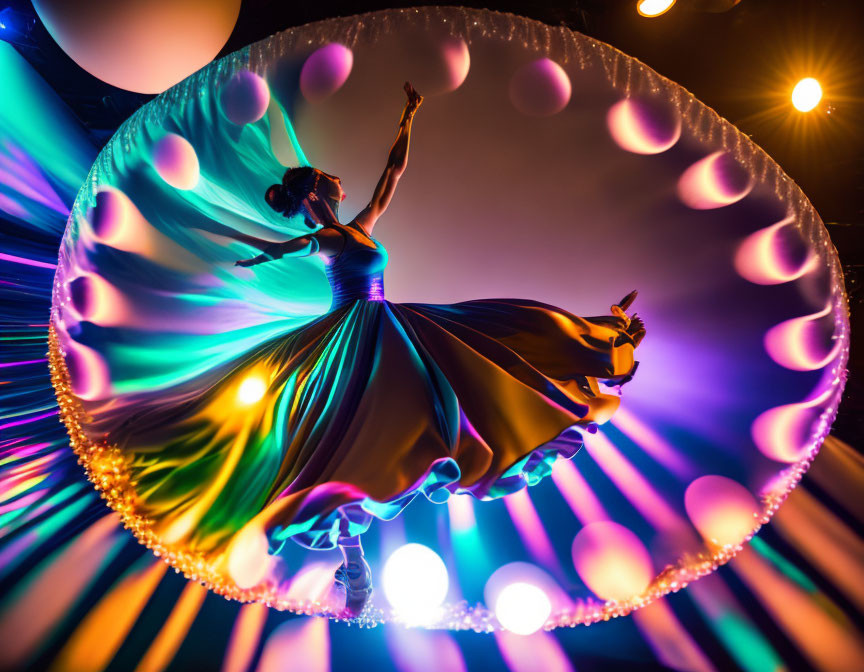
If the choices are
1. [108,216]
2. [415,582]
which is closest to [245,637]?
[415,582]

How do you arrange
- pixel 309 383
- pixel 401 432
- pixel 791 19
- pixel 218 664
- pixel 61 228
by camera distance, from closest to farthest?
1. pixel 401 432
2. pixel 309 383
3. pixel 218 664
4. pixel 791 19
5. pixel 61 228

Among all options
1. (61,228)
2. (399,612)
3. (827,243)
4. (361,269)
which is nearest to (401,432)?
(361,269)

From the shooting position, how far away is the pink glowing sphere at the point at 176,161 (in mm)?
1208

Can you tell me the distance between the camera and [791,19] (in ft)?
4.70

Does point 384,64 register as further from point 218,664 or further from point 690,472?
point 218,664

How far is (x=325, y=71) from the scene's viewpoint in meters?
1.18

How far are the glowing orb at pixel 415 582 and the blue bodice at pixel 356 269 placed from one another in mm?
751

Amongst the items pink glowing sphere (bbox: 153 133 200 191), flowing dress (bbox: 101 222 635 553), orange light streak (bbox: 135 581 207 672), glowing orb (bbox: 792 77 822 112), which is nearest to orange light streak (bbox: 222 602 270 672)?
orange light streak (bbox: 135 581 207 672)

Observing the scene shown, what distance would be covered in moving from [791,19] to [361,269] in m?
1.44

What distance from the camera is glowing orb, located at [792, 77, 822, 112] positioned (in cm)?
150

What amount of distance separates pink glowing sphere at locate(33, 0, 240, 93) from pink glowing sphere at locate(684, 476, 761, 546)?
1.65 metres

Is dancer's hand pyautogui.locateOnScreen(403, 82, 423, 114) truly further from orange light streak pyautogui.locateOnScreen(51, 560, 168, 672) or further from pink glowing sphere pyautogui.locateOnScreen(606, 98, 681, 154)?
orange light streak pyautogui.locateOnScreen(51, 560, 168, 672)

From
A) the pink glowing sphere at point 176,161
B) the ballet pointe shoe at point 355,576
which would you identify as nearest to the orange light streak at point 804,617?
the ballet pointe shoe at point 355,576

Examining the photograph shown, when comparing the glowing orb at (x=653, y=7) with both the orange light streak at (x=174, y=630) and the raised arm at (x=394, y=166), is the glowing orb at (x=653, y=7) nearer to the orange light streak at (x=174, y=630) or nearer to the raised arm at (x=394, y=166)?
the raised arm at (x=394, y=166)
